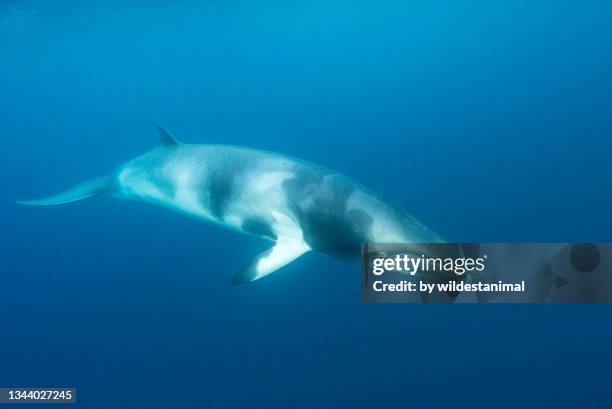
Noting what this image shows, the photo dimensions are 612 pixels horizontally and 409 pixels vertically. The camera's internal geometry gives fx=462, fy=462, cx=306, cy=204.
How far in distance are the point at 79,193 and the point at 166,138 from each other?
3135mm

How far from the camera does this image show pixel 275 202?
285 inches

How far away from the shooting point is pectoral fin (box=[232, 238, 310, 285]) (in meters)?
7.01

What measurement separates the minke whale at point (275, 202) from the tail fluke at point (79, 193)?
1.98 m

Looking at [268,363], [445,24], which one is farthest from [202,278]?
[445,24]

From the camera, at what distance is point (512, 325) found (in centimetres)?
1008

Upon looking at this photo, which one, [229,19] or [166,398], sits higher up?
[229,19]

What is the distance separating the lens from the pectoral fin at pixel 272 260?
7.01 m

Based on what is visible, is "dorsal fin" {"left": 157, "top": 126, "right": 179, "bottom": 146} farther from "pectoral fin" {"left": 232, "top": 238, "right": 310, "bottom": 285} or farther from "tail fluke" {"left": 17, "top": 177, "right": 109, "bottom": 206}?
"pectoral fin" {"left": 232, "top": 238, "right": 310, "bottom": 285}

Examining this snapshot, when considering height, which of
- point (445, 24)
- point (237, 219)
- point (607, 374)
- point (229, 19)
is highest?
point (445, 24)

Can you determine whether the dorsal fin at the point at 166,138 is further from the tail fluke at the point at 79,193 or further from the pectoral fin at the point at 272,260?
the pectoral fin at the point at 272,260

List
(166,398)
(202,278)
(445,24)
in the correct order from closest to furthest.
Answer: (166,398) < (202,278) < (445,24)

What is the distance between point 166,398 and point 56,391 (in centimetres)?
210

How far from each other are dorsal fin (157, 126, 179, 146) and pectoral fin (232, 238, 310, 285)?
13.9 feet

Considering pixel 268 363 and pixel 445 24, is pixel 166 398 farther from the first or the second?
pixel 445 24
